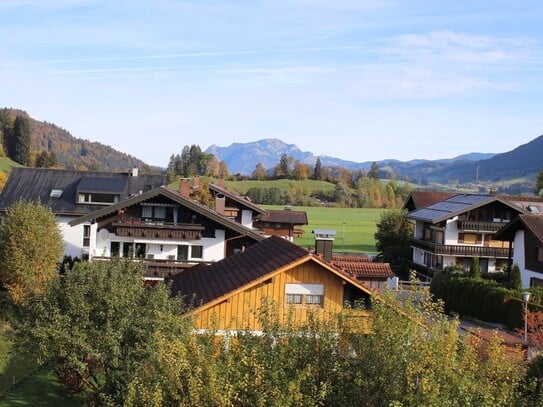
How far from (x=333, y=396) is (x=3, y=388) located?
16.1 m

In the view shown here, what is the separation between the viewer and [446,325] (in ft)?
35.2

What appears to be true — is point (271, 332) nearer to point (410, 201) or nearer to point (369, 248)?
point (410, 201)

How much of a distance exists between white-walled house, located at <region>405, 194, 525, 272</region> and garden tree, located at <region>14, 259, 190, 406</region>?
36326mm

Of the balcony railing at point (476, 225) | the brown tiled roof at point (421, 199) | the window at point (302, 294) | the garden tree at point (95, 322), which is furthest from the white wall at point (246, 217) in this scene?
the garden tree at point (95, 322)

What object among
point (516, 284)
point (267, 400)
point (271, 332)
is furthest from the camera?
point (516, 284)

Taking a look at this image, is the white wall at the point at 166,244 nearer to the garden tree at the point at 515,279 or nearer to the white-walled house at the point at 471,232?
the garden tree at the point at 515,279

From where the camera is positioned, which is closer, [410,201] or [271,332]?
[271,332]

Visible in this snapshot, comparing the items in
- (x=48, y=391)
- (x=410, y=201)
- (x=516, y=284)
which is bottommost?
(x=48, y=391)

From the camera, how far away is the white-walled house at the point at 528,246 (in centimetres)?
3797

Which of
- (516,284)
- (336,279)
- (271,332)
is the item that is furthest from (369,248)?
(271,332)

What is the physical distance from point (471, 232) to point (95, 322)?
39.1 m

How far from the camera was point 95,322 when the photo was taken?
18250mm

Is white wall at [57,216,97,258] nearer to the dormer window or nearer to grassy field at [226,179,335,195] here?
the dormer window

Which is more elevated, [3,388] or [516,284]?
[516,284]
